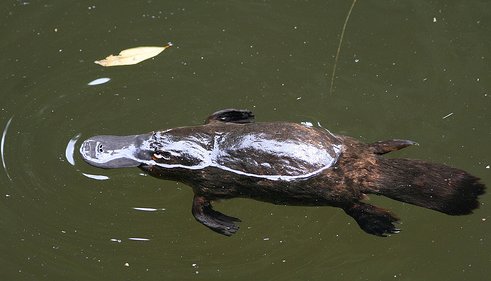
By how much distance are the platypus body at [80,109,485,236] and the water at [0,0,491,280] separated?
373mm

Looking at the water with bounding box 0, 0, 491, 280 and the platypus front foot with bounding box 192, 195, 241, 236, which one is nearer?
the platypus front foot with bounding box 192, 195, 241, 236

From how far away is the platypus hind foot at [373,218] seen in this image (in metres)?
3.81

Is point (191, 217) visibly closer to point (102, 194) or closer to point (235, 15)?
point (102, 194)

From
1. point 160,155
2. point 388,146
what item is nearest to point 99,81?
point 160,155

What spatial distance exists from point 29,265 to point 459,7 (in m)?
3.08

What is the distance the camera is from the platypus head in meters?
4.00

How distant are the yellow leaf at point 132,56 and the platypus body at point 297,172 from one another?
1059 mm

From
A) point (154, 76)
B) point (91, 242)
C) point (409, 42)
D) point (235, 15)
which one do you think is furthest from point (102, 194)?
point (409, 42)

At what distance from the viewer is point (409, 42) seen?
16.2 feet

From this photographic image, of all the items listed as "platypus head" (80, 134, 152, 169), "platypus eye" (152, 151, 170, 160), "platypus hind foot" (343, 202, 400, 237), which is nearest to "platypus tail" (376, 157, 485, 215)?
"platypus hind foot" (343, 202, 400, 237)

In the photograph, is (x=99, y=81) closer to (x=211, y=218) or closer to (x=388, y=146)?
(x=211, y=218)

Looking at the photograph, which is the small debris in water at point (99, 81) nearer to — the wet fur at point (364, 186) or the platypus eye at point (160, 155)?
the platypus eye at point (160, 155)

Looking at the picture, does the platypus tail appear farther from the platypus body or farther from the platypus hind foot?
the platypus hind foot

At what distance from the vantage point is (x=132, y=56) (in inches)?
192
